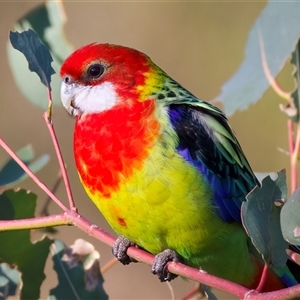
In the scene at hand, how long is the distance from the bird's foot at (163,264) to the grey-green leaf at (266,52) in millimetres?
398

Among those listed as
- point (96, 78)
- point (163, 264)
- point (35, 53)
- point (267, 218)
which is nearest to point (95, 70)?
point (96, 78)

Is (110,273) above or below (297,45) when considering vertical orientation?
below

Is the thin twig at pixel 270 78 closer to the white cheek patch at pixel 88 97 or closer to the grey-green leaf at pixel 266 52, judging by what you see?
the grey-green leaf at pixel 266 52

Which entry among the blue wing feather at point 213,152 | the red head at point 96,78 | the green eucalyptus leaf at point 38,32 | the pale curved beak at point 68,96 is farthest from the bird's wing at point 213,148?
the green eucalyptus leaf at point 38,32

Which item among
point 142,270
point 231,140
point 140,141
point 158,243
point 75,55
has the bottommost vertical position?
point 142,270

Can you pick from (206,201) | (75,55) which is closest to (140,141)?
(206,201)

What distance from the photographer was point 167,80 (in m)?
1.93

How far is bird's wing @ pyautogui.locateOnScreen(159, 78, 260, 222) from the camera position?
1.71m

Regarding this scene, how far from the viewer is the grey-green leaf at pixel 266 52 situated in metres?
1.70

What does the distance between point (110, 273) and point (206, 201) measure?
266 cm

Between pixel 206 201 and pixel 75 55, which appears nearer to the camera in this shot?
pixel 206 201

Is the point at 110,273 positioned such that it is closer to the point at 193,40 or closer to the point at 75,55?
the point at 193,40

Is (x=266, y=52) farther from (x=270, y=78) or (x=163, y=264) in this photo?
(x=163, y=264)

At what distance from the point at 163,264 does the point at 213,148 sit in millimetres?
330
